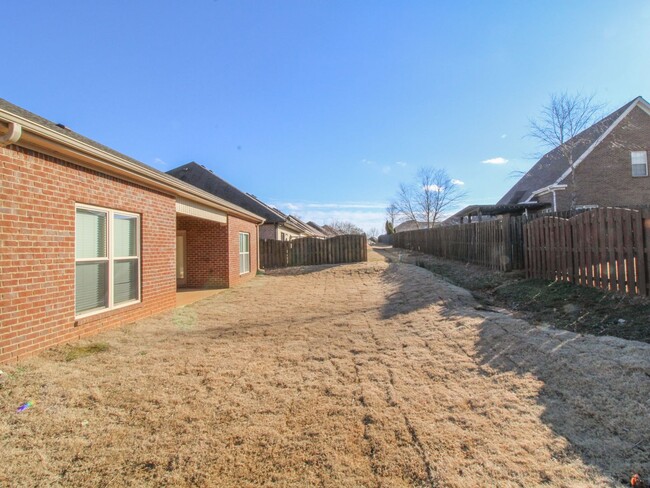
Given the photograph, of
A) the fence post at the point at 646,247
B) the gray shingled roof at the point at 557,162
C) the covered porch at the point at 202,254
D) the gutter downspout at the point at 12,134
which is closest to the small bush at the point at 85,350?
the gutter downspout at the point at 12,134

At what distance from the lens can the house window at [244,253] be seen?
12890 millimetres

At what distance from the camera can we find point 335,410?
293 cm

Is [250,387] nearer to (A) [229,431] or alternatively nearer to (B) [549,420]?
(A) [229,431]

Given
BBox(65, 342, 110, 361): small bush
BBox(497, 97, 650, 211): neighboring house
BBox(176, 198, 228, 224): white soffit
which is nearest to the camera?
BBox(65, 342, 110, 361): small bush

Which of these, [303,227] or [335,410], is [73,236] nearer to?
[335,410]

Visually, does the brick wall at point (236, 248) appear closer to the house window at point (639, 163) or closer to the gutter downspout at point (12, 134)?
the gutter downspout at point (12, 134)

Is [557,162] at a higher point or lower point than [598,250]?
higher

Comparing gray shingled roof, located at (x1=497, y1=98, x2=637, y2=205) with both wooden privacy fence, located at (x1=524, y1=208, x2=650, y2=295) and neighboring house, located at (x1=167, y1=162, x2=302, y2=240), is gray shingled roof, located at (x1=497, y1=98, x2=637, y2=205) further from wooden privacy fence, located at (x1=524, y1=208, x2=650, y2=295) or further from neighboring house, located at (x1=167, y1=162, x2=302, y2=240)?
neighboring house, located at (x1=167, y1=162, x2=302, y2=240)

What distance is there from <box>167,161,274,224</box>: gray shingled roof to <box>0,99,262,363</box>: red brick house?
36.8ft

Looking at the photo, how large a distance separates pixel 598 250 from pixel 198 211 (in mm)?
8764

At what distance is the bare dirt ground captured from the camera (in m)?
2.17

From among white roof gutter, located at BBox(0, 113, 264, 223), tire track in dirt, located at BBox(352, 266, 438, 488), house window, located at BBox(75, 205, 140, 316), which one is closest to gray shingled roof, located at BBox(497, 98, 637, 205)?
tire track in dirt, located at BBox(352, 266, 438, 488)

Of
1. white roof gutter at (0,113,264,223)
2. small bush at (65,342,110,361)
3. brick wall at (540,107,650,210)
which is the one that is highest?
brick wall at (540,107,650,210)

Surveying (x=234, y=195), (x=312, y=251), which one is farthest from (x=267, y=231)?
(x=312, y=251)
